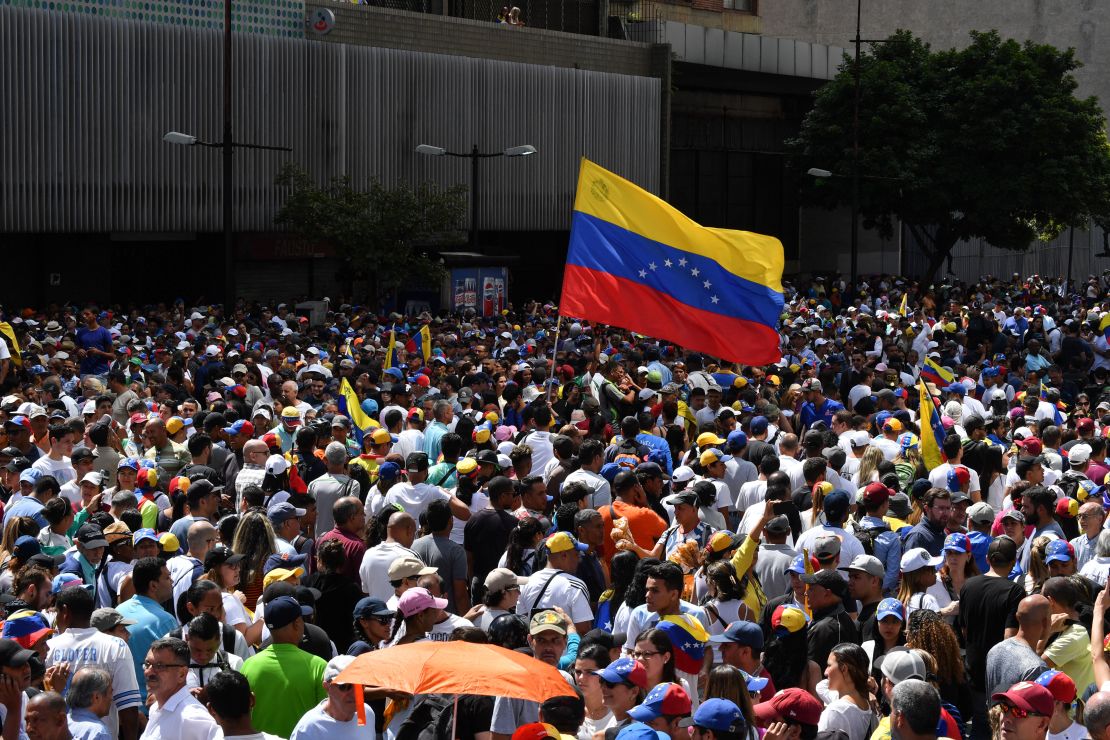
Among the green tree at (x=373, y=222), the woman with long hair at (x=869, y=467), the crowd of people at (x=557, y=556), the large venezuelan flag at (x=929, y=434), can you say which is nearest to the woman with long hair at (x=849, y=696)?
the crowd of people at (x=557, y=556)

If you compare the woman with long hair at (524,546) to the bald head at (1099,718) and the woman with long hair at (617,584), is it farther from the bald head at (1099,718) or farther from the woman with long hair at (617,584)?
the bald head at (1099,718)

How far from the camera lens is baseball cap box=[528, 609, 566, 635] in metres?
7.33

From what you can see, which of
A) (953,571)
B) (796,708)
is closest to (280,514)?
(953,571)

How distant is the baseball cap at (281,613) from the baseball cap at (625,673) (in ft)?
5.18

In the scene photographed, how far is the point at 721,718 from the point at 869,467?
20.7 feet

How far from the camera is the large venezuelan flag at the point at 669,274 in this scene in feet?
47.9

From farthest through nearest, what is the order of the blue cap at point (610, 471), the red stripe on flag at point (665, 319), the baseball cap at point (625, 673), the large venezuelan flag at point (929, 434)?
the red stripe on flag at point (665, 319), the large venezuelan flag at point (929, 434), the blue cap at point (610, 471), the baseball cap at point (625, 673)

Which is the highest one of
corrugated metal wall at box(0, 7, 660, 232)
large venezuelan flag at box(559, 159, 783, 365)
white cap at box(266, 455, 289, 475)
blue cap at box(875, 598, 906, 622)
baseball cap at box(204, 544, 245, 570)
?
corrugated metal wall at box(0, 7, 660, 232)

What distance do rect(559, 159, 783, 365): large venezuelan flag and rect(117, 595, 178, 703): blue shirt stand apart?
7034mm

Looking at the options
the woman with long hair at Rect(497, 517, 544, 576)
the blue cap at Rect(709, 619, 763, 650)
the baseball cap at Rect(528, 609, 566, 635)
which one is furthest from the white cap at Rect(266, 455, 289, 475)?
the blue cap at Rect(709, 619, 763, 650)

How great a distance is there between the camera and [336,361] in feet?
65.2

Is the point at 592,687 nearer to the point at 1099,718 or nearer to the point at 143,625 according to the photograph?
the point at 1099,718

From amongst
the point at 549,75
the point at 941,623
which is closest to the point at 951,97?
the point at 549,75

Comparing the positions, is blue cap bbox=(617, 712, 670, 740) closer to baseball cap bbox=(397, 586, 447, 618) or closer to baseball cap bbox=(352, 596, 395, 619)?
baseball cap bbox=(397, 586, 447, 618)
